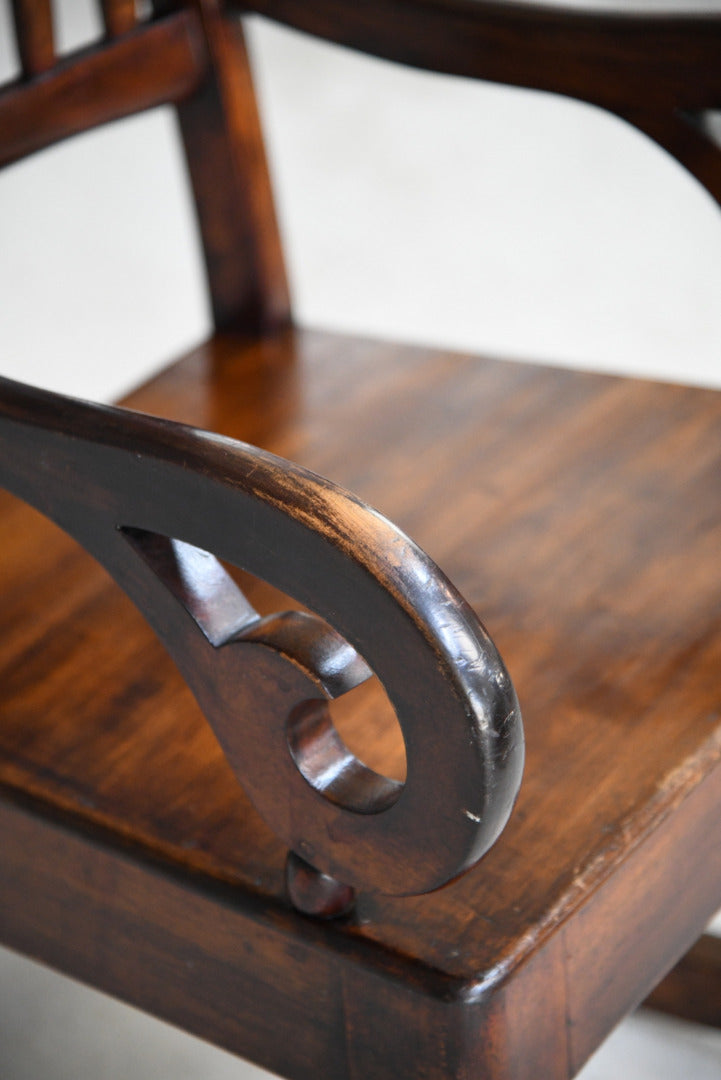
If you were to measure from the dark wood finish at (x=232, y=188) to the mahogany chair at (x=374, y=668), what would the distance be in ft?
0.08

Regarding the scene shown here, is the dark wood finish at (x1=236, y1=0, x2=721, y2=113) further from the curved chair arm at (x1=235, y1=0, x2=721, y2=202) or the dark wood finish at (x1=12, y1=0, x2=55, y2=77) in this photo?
the dark wood finish at (x1=12, y1=0, x2=55, y2=77)

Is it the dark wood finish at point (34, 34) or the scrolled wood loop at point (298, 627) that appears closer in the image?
the scrolled wood loop at point (298, 627)

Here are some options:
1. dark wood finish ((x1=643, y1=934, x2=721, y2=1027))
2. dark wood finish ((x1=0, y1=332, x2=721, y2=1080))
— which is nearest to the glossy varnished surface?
dark wood finish ((x1=0, y1=332, x2=721, y2=1080))

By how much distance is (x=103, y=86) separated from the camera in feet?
2.63

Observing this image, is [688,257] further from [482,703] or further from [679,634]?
[482,703]

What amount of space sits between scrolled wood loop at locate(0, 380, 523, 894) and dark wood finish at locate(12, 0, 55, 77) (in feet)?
1.27

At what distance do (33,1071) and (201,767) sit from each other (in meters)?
0.46

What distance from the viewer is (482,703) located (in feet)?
1.21

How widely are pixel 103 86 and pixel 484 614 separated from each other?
393 mm

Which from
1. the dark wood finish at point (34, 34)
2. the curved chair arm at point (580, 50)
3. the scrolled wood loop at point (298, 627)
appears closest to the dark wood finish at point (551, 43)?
the curved chair arm at point (580, 50)

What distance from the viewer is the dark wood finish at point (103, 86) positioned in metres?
0.77

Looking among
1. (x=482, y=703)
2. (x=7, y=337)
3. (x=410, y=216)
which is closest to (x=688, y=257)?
(x=410, y=216)

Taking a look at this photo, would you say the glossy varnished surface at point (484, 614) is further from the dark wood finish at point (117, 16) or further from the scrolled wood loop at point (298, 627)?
the dark wood finish at point (117, 16)

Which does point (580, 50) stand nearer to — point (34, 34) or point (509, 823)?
point (34, 34)
